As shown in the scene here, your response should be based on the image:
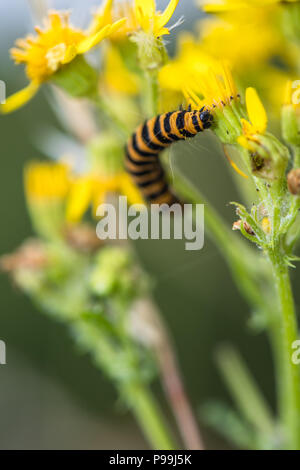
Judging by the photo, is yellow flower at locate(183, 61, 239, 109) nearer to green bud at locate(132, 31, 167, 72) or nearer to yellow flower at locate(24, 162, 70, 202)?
green bud at locate(132, 31, 167, 72)

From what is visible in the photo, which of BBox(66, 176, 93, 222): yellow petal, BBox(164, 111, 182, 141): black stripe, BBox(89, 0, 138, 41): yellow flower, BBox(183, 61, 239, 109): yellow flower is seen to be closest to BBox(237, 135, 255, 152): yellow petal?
BBox(183, 61, 239, 109): yellow flower

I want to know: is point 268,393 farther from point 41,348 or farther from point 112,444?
point 41,348

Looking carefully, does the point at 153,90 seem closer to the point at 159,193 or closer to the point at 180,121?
the point at 180,121

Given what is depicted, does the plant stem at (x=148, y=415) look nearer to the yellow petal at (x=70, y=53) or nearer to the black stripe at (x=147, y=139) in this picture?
the black stripe at (x=147, y=139)

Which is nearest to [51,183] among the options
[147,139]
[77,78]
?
[77,78]

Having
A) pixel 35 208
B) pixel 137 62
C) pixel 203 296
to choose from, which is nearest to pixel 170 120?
pixel 137 62

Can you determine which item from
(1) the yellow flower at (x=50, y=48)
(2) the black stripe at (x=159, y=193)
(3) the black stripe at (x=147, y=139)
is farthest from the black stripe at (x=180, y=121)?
(2) the black stripe at (x=159, y=193)
